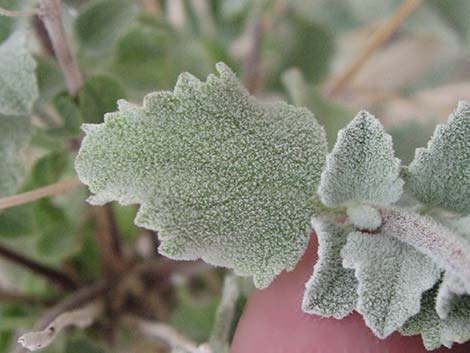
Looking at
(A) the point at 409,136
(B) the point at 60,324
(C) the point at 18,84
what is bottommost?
(B) the point at 60,324

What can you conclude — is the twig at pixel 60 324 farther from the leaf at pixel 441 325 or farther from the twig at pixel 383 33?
the twig at pixel 383 33

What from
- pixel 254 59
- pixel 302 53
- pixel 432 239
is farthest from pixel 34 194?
pixel 302 53

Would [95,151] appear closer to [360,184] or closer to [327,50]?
[360,184]

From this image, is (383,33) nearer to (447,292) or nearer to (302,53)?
(302,53)

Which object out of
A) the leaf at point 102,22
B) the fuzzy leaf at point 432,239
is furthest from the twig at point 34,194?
the fuzzy leaf at point 432,239

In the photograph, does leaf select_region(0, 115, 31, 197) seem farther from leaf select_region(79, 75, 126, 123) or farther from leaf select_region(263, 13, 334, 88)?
leaf select_region(263, 13, 334, 88)

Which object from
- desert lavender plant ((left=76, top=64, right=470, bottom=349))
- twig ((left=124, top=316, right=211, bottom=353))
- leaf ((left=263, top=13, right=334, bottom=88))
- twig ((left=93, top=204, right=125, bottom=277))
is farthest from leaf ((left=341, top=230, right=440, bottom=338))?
leaf ((left=263, top=13, right=334, bottom=88))

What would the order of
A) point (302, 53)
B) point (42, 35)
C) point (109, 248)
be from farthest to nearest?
point (302, 53) → point (109, 248) → point (42, 35)
